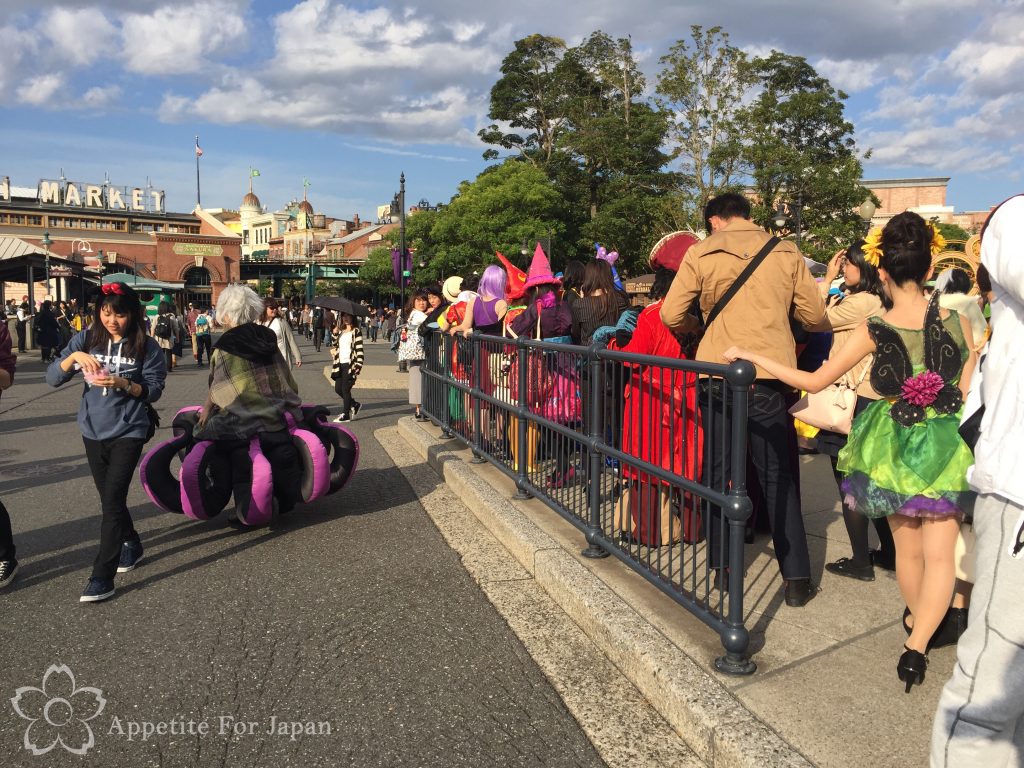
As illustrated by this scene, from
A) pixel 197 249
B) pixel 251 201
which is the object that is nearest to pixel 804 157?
pixel 197 249

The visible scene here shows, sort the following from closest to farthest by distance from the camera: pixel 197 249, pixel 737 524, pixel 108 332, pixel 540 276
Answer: pixel 737 524 < pixel 108 332 < pixel 540 276 < pixel 197 249

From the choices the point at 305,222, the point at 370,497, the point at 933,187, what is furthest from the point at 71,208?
the point at 933,187

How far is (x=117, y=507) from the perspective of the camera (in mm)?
4473

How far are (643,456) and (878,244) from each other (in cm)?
136

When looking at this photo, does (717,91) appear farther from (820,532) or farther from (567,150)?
(820,532)

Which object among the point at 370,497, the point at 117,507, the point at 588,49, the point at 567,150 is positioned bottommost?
the point at 370,497

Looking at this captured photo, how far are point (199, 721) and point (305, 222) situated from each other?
130786 millimetres

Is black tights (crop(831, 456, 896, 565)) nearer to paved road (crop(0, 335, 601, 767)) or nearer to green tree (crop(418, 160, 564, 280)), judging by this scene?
paved road (crop(0, 335, 601, 767))

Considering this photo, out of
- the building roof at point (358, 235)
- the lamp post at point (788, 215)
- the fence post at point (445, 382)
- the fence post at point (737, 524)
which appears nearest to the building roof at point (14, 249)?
the lamp post at point (788, 215)

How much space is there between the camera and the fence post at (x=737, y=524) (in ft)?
9.73

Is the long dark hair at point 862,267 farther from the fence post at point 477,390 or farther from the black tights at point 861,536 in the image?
the fence post at point 477,390

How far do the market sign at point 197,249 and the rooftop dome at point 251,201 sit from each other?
71792 millimetres

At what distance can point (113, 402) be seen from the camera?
4625 mm

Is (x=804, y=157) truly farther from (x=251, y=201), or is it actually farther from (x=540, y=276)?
(x=251, y=201)
